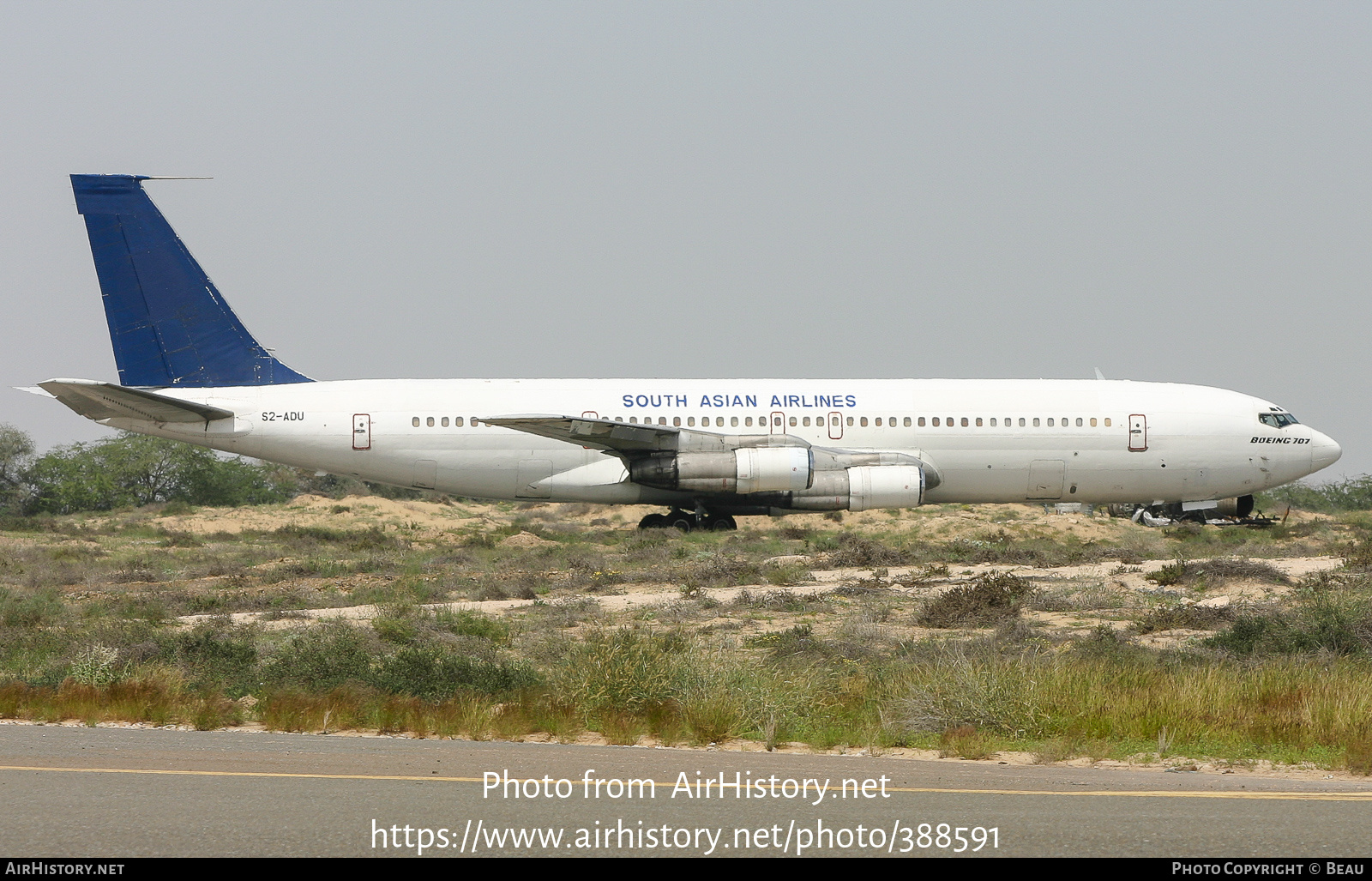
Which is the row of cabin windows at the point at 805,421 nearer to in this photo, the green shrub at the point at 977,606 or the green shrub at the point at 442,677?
the green shrub at the point at 977,606

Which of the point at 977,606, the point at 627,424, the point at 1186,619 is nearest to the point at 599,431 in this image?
the point at 627,424

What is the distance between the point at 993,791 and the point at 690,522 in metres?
23.8

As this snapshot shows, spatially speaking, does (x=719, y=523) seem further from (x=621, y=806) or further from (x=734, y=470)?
(x=621, y=806)

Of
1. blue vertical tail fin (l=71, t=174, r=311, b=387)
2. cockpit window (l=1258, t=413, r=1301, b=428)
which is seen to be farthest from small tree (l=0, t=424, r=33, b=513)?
cockpit window (l=1258, t=413, r=1301, b=428)

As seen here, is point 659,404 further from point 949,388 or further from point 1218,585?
point 1218,585

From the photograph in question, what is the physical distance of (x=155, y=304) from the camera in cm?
2970

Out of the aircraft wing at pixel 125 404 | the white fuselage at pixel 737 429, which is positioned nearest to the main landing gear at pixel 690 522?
the white fuselage at pixel 737 429

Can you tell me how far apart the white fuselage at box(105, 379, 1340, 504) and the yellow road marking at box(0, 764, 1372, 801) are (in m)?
21.4

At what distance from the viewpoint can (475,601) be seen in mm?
20938

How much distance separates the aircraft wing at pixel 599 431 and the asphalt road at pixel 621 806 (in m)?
18.3

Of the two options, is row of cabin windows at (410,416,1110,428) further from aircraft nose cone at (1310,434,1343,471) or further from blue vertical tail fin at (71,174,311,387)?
aircraft nose cone at (1310,434,1343,471)

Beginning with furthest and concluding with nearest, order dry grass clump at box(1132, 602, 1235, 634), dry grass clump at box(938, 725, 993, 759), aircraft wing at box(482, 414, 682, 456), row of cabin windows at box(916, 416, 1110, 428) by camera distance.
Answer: row of cabin windows at box(916, 416, 1110, 428) → aircraft wing at box(482, 414, 682, 456) → dry grass clump at box(1132, 602, 1235, 634) → dry grass clump at box(938, 725, 993, 759)

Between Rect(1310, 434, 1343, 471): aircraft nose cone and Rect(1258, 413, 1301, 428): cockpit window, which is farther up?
Rect(1258, 413, 1301, 428): cockpit window

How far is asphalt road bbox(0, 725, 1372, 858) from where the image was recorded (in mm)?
6262
